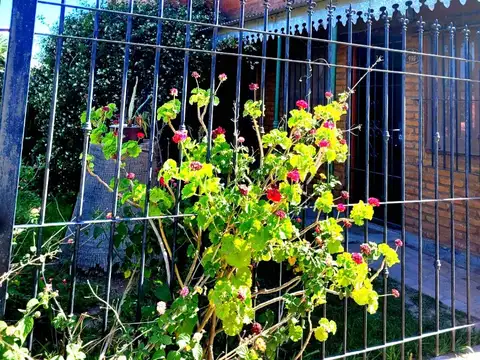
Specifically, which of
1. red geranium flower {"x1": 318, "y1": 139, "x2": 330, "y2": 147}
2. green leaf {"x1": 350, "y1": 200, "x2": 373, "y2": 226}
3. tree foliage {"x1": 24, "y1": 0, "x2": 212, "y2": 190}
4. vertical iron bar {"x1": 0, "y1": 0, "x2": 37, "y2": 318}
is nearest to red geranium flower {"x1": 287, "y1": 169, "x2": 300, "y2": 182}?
red geranium flower {"x1": 318, "y1": 139, "x2": 330, "y2": 147}

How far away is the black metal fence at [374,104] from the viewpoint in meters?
1.98

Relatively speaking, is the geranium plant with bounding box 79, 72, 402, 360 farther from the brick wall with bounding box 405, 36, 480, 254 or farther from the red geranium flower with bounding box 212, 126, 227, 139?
the brick wall with bounding box 405, 36, 480, 254

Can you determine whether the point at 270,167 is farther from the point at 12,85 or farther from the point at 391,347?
the point at 391,347

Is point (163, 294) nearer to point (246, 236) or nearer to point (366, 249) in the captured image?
point (246, 236)

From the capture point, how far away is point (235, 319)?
2162 mm

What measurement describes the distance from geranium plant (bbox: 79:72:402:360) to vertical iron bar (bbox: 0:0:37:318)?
23.5 inches

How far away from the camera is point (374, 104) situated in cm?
691

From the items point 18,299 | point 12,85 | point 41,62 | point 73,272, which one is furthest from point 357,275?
point 41,62

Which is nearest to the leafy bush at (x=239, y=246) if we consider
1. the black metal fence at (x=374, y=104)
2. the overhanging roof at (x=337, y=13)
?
the black metal fence at (x=374, y=104)

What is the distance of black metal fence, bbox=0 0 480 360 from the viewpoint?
1976 millimetres

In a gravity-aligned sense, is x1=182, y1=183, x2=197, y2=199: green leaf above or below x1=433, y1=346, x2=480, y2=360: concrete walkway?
above

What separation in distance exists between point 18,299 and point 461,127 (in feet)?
16.7

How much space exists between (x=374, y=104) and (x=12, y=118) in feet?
19.2

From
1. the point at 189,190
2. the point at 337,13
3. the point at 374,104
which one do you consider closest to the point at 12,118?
the point at 189,190
